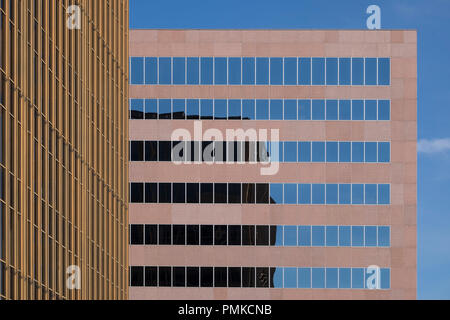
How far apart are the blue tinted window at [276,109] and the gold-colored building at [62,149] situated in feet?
68.3

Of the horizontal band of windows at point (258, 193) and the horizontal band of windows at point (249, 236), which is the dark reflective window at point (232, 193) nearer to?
the horizontal band of windows at point (258, 193)

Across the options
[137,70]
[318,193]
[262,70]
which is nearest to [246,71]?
[262,70]

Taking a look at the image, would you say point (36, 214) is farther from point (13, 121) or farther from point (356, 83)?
point (356, 83)

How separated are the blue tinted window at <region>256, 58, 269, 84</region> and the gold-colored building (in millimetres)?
20314

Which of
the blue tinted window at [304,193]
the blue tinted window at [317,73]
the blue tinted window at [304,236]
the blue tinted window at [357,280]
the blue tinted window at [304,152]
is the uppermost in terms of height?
the blue tinted window at [317,73]

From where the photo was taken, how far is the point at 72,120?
47.5 metres

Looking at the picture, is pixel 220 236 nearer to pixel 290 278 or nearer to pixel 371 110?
pixel 290 278

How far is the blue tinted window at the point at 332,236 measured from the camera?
8306 cm

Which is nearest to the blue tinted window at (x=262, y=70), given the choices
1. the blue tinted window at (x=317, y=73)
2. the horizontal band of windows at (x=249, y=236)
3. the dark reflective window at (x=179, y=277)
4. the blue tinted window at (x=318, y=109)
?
the blue tinted window at (x=317, y=73)

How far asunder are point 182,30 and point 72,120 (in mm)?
39216

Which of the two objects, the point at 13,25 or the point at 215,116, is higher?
the point at 215,116

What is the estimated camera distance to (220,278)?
8244 cm

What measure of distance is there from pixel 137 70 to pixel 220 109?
8.44 m
